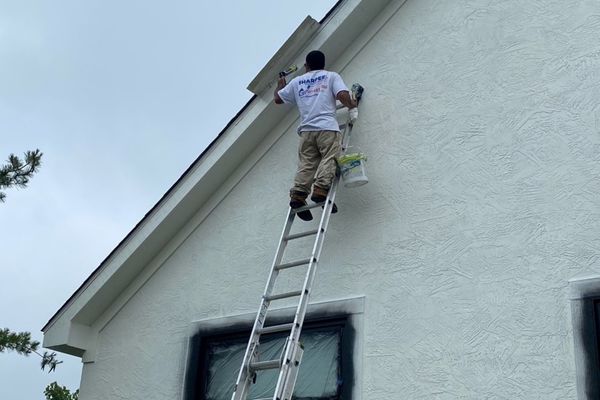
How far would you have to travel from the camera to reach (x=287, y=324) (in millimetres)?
6066

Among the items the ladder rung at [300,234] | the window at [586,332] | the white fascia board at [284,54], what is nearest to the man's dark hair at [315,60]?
the white fascia board at [284,54]

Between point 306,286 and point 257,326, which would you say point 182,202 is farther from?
point 306,286

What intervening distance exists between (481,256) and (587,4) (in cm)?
200

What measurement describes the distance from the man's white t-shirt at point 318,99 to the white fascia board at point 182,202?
1.68 feet

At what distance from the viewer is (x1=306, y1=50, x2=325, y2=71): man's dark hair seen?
6.94m

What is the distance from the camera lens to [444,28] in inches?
267

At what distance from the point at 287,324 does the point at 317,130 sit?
5.20ft

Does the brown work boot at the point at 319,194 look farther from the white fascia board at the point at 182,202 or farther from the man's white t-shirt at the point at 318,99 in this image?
the white fascia board at the point at 182,202

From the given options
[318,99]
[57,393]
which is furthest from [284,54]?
[57,393]

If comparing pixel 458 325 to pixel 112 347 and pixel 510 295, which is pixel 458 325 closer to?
pixel 510 295

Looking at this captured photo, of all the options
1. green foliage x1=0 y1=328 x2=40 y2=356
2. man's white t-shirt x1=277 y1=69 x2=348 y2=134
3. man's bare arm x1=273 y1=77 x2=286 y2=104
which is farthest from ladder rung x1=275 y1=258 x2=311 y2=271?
green foliage x1=0 y1=328 x2=40 y2=356

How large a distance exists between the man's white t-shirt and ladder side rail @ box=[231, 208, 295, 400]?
28.6 inches

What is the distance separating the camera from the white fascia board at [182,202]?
7.20 m

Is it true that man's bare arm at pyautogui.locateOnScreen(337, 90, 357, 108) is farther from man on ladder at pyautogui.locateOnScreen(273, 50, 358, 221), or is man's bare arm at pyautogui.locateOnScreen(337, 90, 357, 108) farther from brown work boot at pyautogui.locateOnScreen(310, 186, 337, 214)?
brown work boot at pyautogui.locateOnScreen(310, 186, 337, 214)
